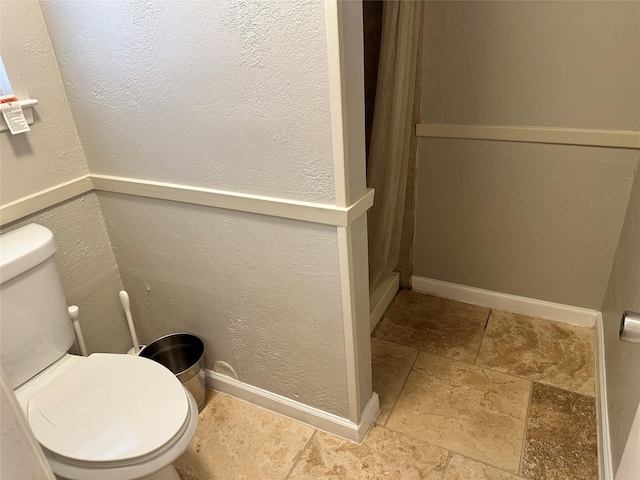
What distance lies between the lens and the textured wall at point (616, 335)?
4.11 feet

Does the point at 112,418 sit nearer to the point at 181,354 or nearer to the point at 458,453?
the point at 181,354

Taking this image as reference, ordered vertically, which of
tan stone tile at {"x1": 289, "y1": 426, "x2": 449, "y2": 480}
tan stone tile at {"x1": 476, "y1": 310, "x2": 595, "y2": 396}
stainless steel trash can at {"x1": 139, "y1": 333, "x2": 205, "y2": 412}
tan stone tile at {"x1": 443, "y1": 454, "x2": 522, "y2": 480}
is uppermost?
stainless steel trash can at {"x1": 139, "y1": 333, "x2": 205, "y2": 412}

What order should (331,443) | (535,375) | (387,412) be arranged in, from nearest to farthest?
(331,443) → (387,412) → (535,375)

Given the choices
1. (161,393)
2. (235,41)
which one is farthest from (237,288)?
(235,41)

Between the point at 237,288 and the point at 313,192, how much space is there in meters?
0.50

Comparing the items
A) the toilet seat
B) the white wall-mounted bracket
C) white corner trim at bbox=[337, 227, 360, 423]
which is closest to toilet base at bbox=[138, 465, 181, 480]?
the toilet seat

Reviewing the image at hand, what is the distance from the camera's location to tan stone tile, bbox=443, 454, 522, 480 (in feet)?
4.85

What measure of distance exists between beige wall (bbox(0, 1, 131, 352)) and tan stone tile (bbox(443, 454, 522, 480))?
1.42 m

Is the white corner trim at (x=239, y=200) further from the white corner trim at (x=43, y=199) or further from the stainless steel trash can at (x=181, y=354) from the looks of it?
the stainless steel trash can at (x=181, y=354)

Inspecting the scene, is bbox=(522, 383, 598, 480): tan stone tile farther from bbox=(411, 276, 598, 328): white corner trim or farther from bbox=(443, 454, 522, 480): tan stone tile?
bbox=(411, 276, 598, 328): white corner trim

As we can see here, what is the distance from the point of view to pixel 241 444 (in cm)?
166

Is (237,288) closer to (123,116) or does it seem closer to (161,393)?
(161,393)

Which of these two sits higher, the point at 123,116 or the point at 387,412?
the point at 123,116

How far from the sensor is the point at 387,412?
174 centimetres
